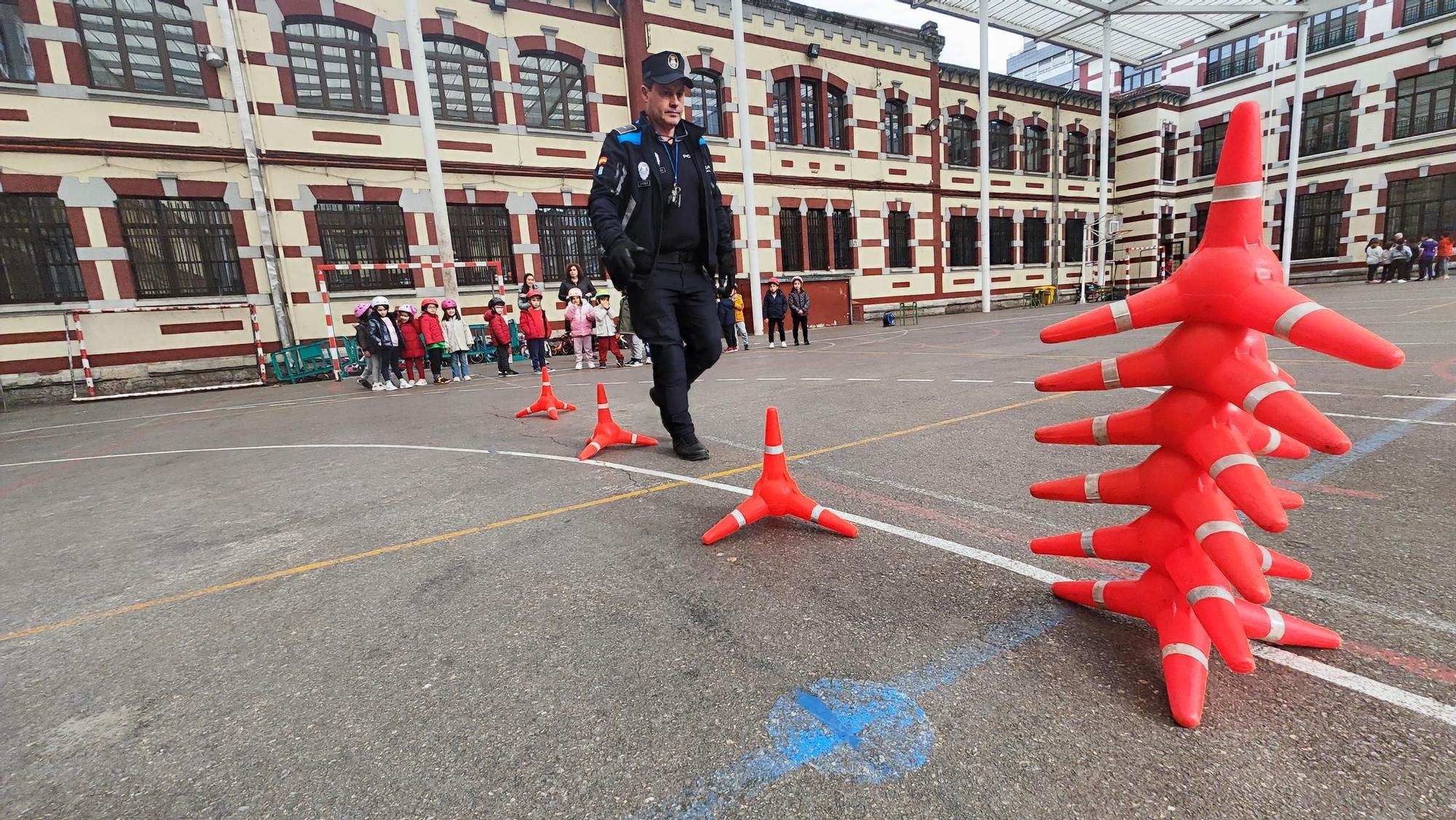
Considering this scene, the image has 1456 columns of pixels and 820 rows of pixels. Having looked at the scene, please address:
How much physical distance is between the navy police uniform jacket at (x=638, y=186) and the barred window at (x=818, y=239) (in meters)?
19.6

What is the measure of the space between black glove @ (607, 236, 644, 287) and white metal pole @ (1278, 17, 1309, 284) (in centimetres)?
3064

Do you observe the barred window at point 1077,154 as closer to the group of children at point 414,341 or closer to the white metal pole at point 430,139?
the white metal pole at point 430,139

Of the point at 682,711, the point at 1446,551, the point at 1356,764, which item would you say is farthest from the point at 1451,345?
the point at 682,711

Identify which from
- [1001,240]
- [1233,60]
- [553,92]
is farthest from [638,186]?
[1233,60]

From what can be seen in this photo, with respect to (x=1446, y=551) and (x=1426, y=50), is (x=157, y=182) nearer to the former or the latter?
(x=1446, y=551)

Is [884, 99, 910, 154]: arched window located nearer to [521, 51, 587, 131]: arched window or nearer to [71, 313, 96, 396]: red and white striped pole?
[521, 51, 587, 131]: arched window

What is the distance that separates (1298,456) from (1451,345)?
30.1 ft

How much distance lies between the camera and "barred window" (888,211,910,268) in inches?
997

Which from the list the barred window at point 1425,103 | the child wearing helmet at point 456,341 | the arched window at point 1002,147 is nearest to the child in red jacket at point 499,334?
the child wearing helmet at point 456,341

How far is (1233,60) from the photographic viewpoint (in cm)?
3105

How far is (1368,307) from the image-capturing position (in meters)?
14.2

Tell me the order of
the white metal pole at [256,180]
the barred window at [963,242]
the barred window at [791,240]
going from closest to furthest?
the white metal pole at [256,180] → the barred window at [791,240] → the barred window at [963,242]

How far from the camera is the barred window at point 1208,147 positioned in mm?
31359

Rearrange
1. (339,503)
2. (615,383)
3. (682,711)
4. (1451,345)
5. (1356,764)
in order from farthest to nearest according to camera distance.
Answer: (615,383) < (1451,345) < (339,503) < (682,711) < (1356,764)
